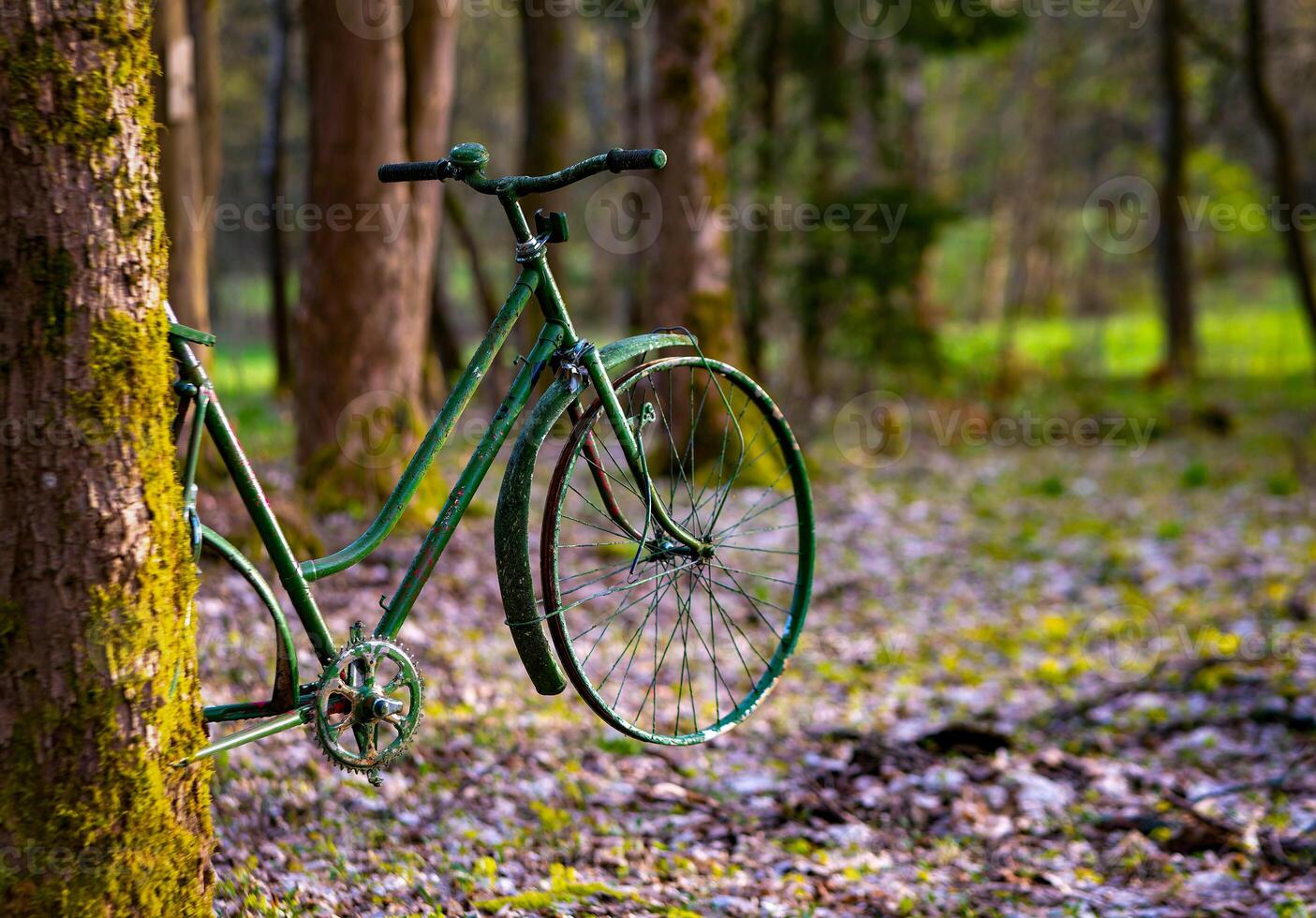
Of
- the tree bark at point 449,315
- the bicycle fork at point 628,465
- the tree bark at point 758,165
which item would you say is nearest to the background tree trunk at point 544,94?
the tree bark at point 449,315

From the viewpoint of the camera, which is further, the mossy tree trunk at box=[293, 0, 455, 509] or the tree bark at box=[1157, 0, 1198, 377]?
the tree bark at box=[1157, 0, 1198, 377]

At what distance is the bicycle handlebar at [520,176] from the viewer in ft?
8.72

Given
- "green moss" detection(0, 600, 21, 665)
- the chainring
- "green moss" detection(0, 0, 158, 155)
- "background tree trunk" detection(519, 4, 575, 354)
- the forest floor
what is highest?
"background tree trunk" detection(519, 4, 575, 354)

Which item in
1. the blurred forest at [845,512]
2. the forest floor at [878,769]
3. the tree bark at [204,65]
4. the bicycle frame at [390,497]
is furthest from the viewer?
the tree bark at [204,65]

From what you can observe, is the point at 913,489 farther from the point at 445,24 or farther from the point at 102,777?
the point at 102,777

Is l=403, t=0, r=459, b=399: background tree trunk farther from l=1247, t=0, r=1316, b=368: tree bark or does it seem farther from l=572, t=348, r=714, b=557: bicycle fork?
l=1247, t=0, r=1316, b=368: tree bark

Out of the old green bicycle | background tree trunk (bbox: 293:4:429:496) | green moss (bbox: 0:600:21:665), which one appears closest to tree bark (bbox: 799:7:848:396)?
background tree trunk (bbox: 293:4:429:496)

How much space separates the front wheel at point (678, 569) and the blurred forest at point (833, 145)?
164 cm

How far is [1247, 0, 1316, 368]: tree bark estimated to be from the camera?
1206cm

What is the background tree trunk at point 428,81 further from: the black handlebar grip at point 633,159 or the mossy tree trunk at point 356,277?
the black handlebar grip at point 633,159

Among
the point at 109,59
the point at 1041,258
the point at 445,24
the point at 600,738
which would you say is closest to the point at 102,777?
the point at 109,59

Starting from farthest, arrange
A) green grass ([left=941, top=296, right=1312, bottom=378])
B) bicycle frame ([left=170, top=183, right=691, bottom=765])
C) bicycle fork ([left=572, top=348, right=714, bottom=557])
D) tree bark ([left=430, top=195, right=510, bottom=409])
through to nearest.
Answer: green grass ([left=941, top=296, right=1312, bottom=378]) → tree bark ([left=430, top=195, right=510, bottom=409]) → bicycle fork ([left=572, top=348, right=714, bottom=557]) → bicycle frame ([left=170, top=183, right=691, bottom=765])

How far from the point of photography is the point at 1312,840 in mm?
4047

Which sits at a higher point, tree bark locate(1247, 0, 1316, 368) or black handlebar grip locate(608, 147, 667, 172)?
tree bark locate(1247, 0, 1316, 368)
